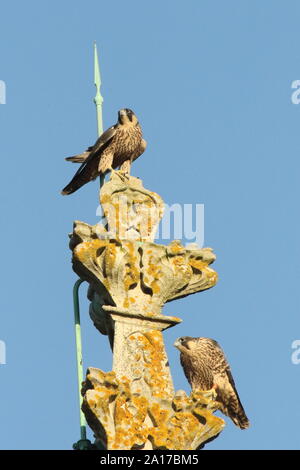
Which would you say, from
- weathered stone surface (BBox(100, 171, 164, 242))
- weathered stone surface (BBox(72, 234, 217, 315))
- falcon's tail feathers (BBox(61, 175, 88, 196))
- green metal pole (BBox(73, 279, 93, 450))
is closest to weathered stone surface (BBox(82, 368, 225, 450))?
green metal pole (BBox(73, 279, 93, 450))

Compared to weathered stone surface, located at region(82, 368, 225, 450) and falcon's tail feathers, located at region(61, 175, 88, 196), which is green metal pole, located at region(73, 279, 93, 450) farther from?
falcon's tail feathers, located at region(61, 175, 88, 196)

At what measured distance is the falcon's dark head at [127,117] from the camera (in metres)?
16.1

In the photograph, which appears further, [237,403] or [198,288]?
[237,403]

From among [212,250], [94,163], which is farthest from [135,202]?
[94,163]

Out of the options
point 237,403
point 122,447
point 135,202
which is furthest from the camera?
point 237,403

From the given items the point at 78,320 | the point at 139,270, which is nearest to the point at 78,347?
the point at 78,320

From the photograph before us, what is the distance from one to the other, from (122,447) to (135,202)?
101 inches

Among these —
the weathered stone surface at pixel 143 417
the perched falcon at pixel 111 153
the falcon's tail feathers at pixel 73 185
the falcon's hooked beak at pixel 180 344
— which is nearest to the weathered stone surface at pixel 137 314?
the weathered stone surface at pixel 143 417

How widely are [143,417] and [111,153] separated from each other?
384 cm

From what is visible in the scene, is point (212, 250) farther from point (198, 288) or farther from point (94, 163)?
point (94, 163)

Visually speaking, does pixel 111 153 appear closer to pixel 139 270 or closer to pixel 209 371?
pixel 209 371

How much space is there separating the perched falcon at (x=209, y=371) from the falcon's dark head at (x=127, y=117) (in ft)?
7.75

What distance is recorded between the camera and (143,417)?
1229cm

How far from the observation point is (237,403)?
15.3 m
